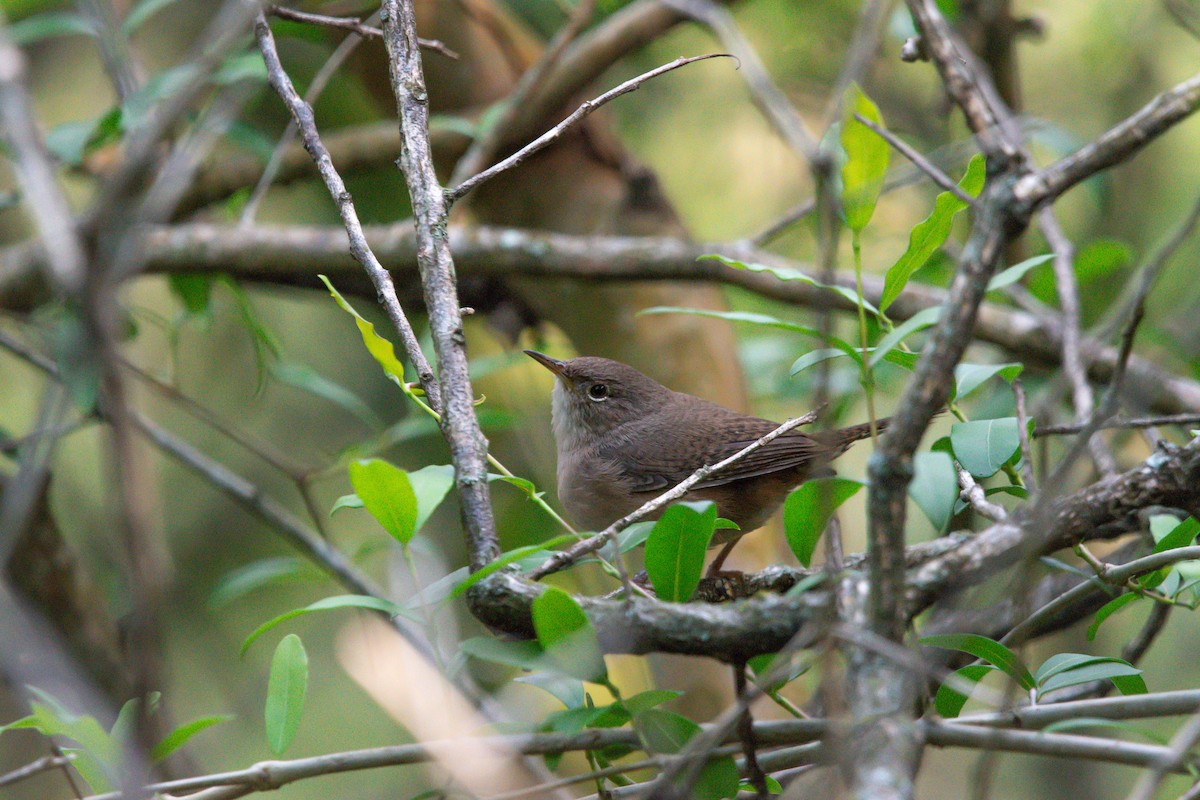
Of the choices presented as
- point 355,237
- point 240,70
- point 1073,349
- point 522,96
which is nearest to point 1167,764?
point 355,237

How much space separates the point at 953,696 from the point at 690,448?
224cm

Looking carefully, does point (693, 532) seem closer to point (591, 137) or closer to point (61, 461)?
point (591, 137)

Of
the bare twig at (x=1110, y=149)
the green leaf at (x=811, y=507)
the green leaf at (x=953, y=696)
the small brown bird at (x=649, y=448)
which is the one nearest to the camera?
the bare twig at (x=1110, y=149)

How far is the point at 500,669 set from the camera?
16.6 ft

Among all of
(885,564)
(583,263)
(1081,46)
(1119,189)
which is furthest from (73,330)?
(1081,46)

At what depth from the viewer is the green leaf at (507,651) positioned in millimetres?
1570

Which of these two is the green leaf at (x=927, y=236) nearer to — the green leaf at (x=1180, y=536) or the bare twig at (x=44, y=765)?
the green leaf at (x=1180, y=536)

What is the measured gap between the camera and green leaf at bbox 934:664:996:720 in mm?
1827

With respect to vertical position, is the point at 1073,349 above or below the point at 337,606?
above

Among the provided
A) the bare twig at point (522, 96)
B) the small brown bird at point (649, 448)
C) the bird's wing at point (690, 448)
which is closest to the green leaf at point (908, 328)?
the small brown bird at point (649, 448)

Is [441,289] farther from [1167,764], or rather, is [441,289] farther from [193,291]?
[193,291]

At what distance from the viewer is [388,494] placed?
5.56 feet

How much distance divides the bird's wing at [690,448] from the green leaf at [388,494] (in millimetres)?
2202

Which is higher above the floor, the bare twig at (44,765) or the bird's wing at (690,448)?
the bird's wing at (690,448)
